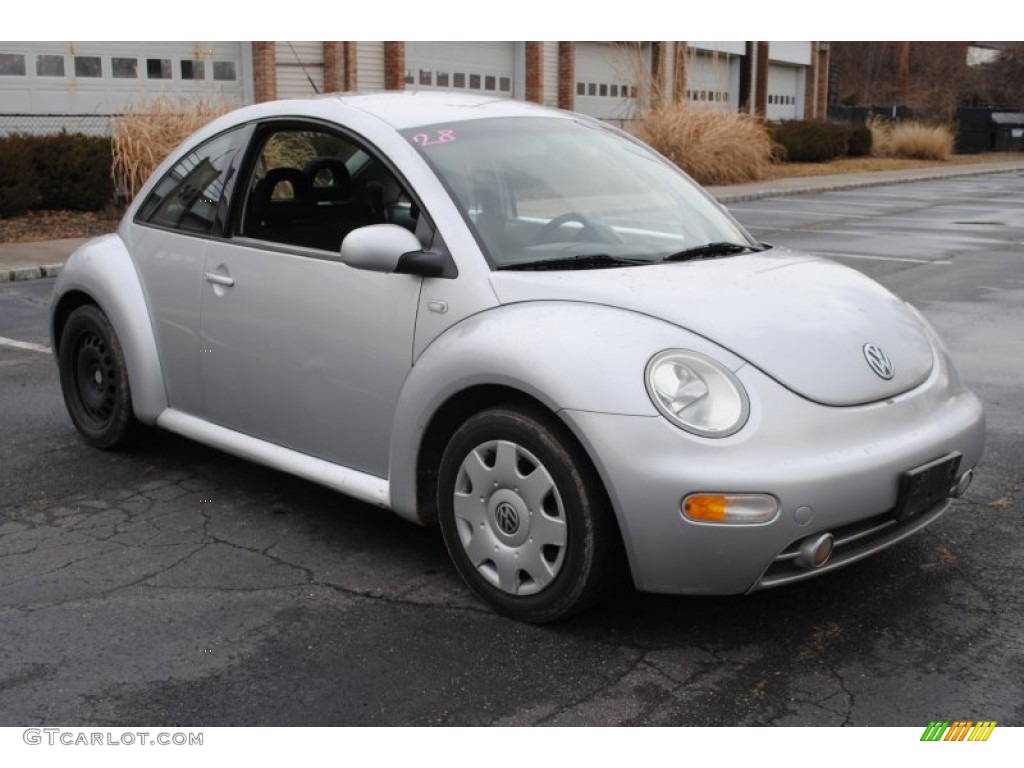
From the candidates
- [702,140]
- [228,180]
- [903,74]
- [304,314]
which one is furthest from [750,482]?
[903,74]

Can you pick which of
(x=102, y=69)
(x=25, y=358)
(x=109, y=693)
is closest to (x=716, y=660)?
(x=109, y=693)

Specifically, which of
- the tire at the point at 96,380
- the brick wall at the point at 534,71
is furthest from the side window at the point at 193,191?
the brick wall at the point at 534,71

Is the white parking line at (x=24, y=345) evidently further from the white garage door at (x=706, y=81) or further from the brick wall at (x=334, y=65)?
the white garage door at (x=706, y=81)

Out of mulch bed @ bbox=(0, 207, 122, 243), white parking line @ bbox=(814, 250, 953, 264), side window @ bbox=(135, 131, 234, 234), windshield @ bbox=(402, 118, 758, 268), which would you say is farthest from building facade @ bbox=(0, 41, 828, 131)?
windshield @ bbox=(402, 118, 758, 268)

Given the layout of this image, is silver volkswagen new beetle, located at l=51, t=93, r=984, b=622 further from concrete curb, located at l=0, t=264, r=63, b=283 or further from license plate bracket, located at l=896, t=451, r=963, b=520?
concrete curb, located at l=0, t=264, r=63, b=283

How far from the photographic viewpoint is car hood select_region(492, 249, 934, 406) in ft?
12.3

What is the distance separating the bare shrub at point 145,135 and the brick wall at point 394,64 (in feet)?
31.2

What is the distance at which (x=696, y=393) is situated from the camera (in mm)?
3619

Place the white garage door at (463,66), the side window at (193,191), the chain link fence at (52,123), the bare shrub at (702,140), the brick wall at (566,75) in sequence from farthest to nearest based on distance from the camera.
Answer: the brick wall at (566,75) → the white garage door at (463,66) → the bare shrub at (702,140) → the chain link fence at (52,123) → the side window at (193,191)

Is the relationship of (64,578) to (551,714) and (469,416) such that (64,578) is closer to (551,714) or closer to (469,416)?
(469,416)

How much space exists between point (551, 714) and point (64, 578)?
194cm

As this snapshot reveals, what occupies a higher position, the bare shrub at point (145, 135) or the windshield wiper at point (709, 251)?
the bare shrub at point (145, 135)

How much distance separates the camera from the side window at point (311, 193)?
4.90 m
